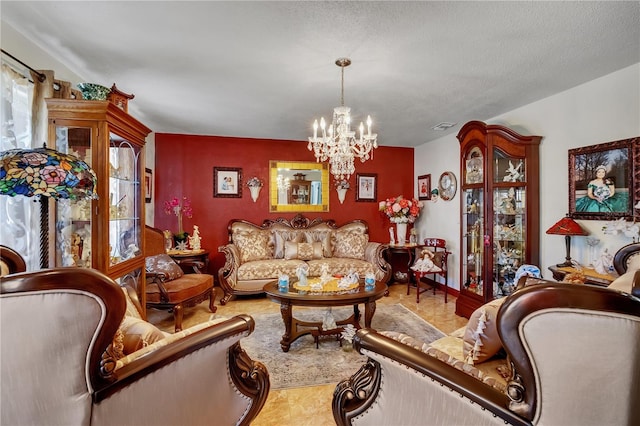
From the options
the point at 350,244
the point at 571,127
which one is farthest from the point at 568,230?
the point at 350,244

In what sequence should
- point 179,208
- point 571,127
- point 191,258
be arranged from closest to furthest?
1. point 571,127
2. point 191,258
3. point 179,208

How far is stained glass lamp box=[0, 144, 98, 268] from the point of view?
1303 millimetres

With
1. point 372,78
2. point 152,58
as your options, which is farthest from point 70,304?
point 372,78

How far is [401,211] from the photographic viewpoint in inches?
195

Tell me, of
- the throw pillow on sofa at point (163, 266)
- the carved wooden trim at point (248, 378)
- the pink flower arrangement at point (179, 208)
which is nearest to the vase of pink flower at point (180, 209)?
the pink flower arrangement at point (179, 208)

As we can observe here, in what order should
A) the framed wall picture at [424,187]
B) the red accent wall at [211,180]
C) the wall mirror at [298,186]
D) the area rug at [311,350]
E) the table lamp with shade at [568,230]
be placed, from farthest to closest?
the framed wall picture at [424,187] < the wall mirror at [298,186] < the red accent wall at [211,180] < the table lamp with shade at [568,230] < the area rug at [311,350]

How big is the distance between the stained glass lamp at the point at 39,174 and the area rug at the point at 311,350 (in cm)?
186

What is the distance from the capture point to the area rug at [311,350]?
231 cm

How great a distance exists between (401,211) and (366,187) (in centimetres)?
85

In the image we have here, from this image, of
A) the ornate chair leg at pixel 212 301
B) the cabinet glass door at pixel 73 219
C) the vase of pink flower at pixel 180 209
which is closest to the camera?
the cabinet glass door at pixel 73 219

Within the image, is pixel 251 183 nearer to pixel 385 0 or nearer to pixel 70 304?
pixel 385 0

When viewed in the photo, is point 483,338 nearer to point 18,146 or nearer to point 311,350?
point 311,350

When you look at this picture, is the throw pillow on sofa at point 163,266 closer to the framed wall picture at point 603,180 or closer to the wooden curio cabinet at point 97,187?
the wooden curio cabinet at point 97,187

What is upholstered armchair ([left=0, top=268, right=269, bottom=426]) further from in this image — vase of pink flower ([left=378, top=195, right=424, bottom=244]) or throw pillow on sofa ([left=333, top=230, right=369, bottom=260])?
vase of pink flower ([left=378, top=195, right=424, bottom=244])
